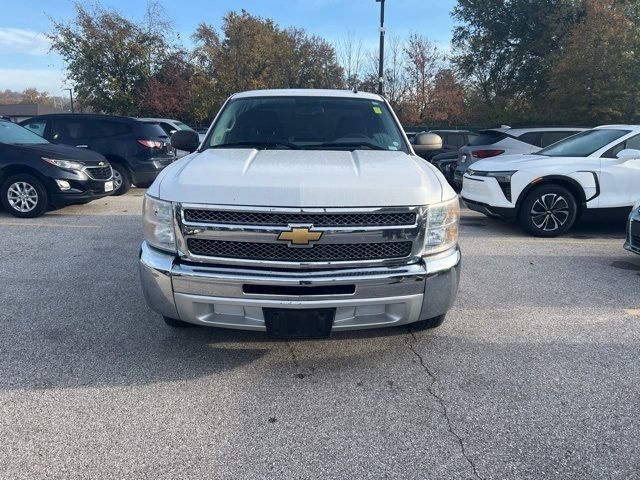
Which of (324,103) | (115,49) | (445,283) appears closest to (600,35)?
(324,103)

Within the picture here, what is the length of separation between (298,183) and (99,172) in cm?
683

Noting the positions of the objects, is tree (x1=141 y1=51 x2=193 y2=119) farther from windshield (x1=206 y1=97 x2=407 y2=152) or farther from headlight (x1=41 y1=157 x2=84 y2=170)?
windshield (x1=206 y1=97 x2=407 y2=152)

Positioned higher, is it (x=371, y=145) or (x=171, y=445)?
(x=371, y=145)

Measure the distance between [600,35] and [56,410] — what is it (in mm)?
19439

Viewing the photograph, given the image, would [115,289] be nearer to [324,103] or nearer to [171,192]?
[171,192]

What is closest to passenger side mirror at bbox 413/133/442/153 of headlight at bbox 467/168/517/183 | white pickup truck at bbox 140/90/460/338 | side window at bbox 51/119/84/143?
white pickup truck at bbox 140/90/460/338

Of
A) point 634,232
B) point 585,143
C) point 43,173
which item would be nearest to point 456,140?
point 585,143

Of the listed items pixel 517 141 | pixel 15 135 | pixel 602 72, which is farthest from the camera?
pixel 602 72

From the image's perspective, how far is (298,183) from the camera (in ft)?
10.0

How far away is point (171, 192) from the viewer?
3125mm

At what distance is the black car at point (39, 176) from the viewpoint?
8047 millimetres

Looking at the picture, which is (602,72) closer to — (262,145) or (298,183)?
(262,145)

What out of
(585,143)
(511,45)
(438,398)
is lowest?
(438,398)

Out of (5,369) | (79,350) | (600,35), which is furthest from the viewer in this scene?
(600,35)
